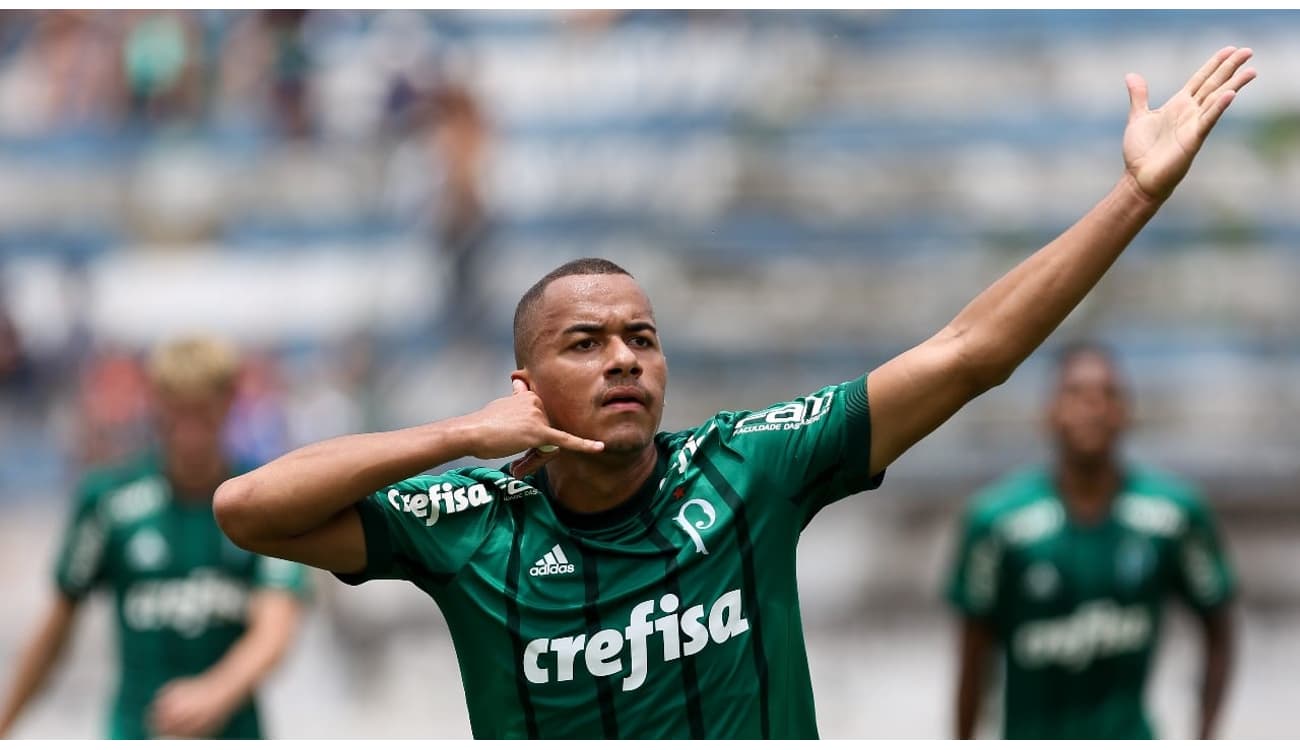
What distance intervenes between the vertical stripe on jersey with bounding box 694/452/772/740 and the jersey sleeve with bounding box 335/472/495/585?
0.50m

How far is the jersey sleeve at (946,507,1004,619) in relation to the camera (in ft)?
22.0

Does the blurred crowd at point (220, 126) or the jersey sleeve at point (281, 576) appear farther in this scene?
the blurred crowd at point (220, 126)

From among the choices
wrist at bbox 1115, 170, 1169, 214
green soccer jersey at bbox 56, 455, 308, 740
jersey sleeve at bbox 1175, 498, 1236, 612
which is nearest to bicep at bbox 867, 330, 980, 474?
wrist at bbox 1115, 170, 1169, 214

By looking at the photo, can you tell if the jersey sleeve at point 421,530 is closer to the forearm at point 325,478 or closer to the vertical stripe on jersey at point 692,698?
the forearm at point 325,478

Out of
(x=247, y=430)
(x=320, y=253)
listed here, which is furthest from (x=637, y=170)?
(x=247, y=430)

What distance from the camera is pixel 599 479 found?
12.1 feet

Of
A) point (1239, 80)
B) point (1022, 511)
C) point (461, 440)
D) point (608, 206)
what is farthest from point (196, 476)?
point (608, 206)

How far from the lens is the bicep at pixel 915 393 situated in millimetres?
3361

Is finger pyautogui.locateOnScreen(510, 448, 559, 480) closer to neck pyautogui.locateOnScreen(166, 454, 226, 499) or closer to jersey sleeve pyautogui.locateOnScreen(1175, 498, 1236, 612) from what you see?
neck pyautogui.locateOnScreen(166, 454, 226, 499)

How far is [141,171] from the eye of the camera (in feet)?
45.5

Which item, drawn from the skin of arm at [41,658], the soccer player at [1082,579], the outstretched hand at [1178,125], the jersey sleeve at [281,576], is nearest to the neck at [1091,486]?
the soccer player at [1082,579]

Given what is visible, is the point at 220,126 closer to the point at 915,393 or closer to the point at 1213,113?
the point at 915,393

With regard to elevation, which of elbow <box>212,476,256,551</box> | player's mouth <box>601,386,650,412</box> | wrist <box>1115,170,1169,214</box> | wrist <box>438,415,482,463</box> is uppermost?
wrist <box>1115,170,1169,214</box>

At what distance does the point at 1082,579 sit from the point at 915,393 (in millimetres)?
3508
